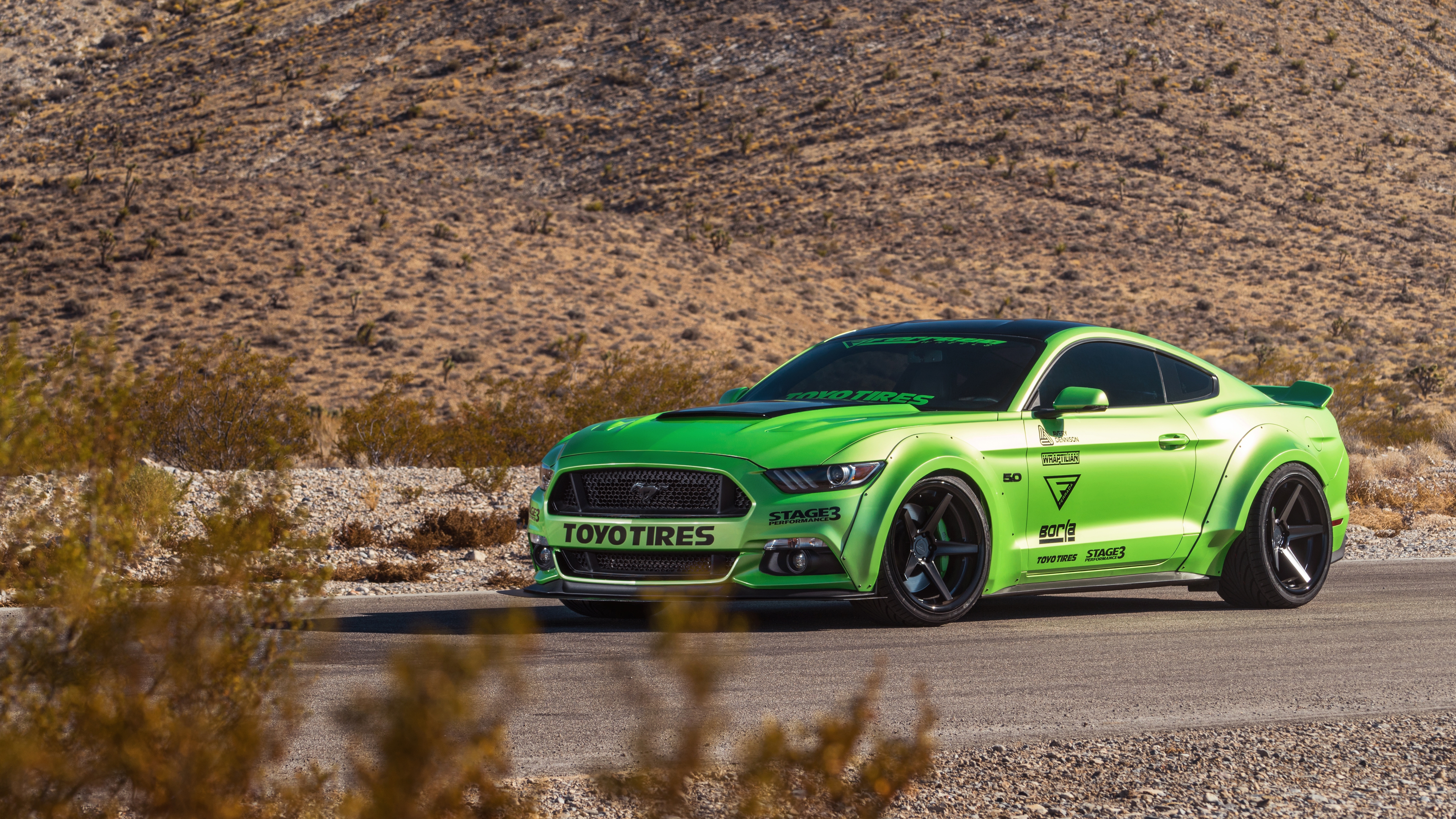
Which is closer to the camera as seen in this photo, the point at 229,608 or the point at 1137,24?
the point at 229,608

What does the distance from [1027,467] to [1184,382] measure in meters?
1.83

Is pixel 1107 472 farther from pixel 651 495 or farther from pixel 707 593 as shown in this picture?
pixel 651 495

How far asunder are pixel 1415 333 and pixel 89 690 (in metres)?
55.8

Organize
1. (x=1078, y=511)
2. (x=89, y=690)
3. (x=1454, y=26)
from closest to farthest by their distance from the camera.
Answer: (x=89, y=690) → (x=1078, y=511) → (x=1454, y=26)

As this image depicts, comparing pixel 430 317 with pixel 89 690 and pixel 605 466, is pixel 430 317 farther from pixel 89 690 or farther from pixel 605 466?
pixel 89 690

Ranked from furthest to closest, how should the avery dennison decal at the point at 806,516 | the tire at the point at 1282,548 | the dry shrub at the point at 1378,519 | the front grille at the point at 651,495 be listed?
the dry shrub at the point at 1378,519 → the tire at the point at 1282,548 → the front grille at the point at 651,495 → the avery dennison decal at the point at 806,516

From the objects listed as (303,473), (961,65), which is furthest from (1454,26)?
(303,473)

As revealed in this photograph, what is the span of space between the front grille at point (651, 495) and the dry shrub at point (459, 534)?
18.2 feet

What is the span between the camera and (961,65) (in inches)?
2820

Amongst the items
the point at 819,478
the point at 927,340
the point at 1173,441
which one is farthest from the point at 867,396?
the point at 1173,441

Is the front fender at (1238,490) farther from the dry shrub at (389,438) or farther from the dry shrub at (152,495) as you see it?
the dry shrub at (389,438)

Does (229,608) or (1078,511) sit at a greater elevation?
(229,608)

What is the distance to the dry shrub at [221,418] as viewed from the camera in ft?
71.6

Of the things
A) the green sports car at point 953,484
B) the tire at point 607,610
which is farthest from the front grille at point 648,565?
the tire at point 607,610
